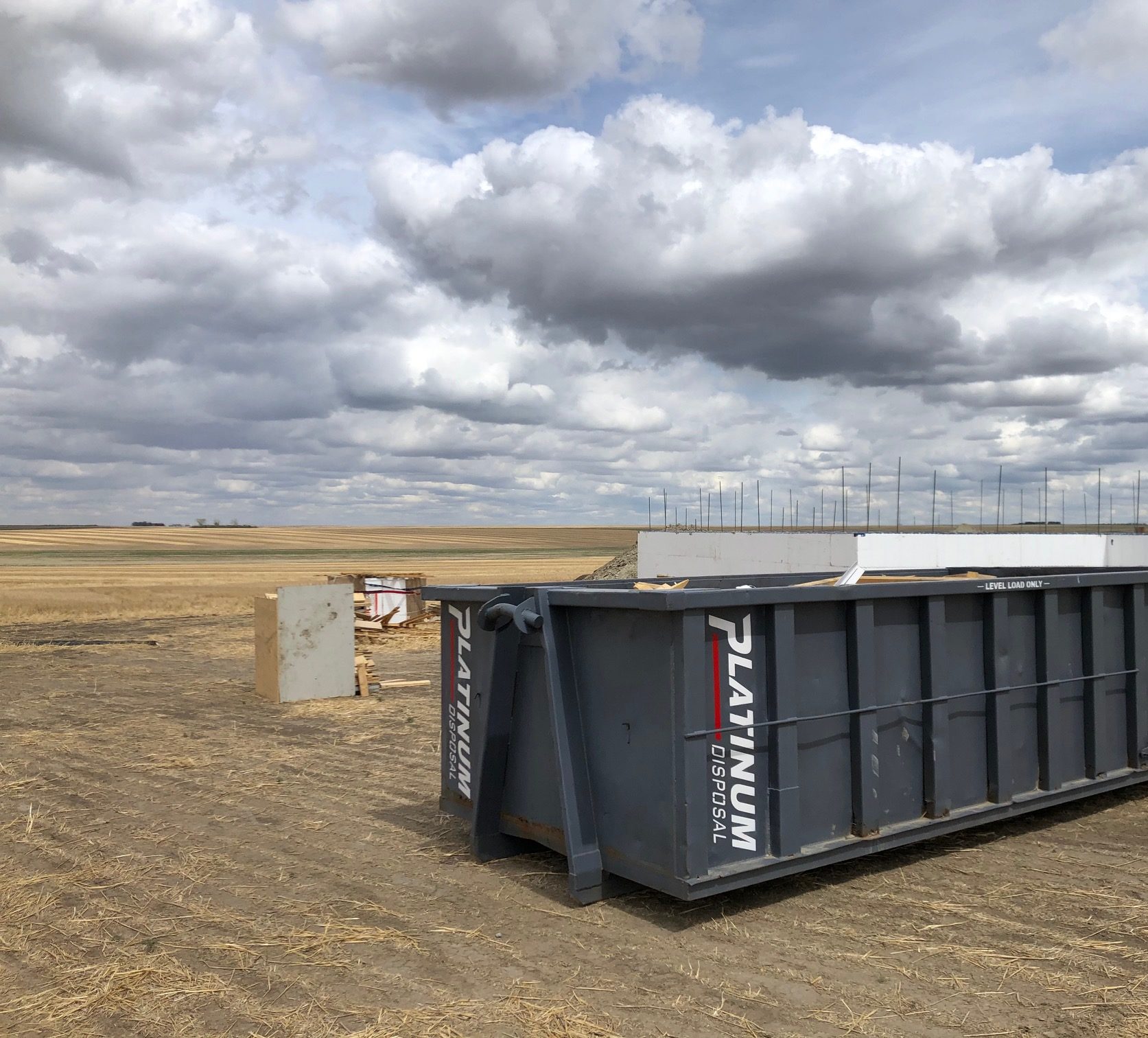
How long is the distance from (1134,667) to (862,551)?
14.0 meters

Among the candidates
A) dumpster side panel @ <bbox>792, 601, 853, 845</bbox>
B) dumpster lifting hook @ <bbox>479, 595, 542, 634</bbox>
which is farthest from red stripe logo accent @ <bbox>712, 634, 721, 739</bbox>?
dumpster lifting hook @ <bbox>479, 595, 542, 634</bbox>

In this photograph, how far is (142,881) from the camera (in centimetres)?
646

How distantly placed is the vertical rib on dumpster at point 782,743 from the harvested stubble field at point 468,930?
0.43 metres

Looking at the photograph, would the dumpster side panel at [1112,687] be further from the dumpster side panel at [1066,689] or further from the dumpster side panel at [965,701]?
the dumpster side panel at [965,701]

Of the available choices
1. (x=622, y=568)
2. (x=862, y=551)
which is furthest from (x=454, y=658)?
(x=622, y=568)

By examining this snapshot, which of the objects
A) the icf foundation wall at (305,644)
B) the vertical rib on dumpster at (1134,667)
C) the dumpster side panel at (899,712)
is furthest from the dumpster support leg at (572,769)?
the icf foundation wall at (305,644)

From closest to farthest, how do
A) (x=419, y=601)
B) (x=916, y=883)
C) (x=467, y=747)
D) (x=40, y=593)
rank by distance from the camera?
1. (x=916, y=883)
2. (x=467, y=747)
3. (x=419, y=601)
4. (x=40, y=593)

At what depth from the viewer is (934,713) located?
6609 millimetres

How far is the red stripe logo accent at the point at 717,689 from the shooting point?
5.67 meters

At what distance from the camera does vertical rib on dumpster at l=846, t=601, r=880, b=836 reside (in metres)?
6.21

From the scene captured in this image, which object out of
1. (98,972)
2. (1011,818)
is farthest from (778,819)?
(98,972)

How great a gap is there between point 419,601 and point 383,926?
65.2 feet

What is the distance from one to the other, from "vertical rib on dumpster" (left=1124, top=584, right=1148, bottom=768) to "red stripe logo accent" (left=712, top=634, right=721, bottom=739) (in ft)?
13.7

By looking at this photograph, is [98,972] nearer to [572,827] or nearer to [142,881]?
[142,881]
